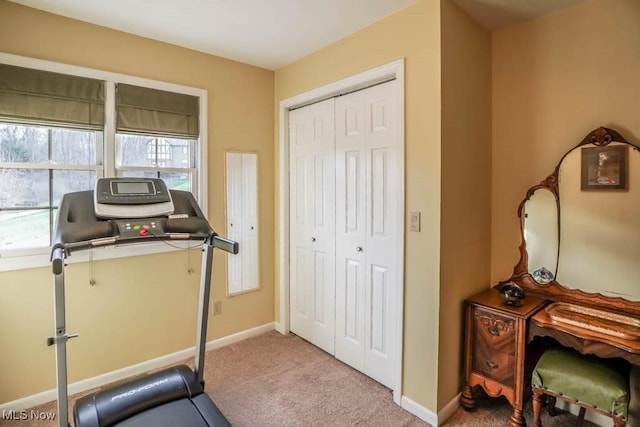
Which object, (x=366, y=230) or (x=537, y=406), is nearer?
(x=537, y=406)

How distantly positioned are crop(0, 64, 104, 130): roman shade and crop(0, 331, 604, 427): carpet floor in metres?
1.90

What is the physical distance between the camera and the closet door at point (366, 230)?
2.38 m

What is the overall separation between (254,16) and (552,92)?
202 cm

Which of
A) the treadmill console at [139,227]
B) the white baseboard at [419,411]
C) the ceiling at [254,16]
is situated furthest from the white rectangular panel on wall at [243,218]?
the white baseboard at [419,411]

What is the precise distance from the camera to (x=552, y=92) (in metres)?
2.23

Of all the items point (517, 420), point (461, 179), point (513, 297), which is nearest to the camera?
point (517, 420)

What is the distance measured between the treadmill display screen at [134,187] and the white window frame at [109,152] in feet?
2.44

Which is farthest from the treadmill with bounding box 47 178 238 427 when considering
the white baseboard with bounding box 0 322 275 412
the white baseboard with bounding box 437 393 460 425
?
the white baseboard with bounding box 437 393 460 425

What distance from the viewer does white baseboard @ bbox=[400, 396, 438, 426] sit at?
82.2 inches

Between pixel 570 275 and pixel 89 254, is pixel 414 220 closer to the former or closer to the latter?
pixel 570 275

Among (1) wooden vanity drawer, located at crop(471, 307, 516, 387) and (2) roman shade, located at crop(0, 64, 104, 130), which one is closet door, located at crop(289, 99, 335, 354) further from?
(2) roman shade, located at crop(0, 64, 104, 130)

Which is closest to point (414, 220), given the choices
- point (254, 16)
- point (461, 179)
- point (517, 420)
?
point (461, 179)

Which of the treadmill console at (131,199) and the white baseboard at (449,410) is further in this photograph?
the white baseboard at (449,410)

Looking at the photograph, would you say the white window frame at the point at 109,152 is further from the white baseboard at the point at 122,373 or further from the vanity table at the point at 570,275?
the vanity table at the point at 570,275
